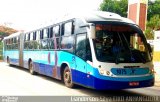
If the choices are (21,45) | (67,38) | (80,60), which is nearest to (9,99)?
(80,60)

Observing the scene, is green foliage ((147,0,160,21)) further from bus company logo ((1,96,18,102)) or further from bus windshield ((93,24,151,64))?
bus company logo ((1,96,18,102))

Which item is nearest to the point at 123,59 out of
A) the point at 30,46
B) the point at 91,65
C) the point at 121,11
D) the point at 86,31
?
the point at 91,65

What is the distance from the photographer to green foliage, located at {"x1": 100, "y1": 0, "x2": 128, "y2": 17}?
51.8m

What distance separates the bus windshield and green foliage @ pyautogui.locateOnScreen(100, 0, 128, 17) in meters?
42.1

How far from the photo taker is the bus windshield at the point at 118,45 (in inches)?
379

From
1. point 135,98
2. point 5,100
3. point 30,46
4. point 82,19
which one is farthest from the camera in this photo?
point 30,46

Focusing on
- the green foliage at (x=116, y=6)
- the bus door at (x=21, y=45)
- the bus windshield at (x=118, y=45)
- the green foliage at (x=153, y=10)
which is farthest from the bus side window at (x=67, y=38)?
the green foliage at (x=153, y=10)

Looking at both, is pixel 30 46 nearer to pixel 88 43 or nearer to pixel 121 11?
pixel 88 43

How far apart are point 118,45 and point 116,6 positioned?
4295 cm

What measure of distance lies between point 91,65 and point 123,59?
3.40 ft

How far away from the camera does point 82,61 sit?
34.2 ft

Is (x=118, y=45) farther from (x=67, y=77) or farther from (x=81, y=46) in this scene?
(x=67, y=77)

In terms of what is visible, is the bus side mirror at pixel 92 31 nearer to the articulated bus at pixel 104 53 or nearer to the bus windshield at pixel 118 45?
the articulated bus at pixel 104 53

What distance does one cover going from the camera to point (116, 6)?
5184 cm
